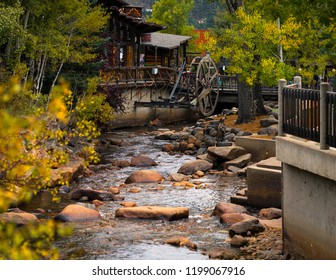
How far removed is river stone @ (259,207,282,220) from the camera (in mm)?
19672

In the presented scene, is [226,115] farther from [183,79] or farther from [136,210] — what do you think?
[136,210]

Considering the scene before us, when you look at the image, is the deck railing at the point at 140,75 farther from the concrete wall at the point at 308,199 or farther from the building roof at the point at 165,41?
the concrete wall at the point at 308,199

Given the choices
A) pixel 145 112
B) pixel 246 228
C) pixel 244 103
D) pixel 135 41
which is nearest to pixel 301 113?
pixel 246 228

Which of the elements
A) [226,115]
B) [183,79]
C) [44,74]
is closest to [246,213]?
[44,74]

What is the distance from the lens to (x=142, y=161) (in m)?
30.9

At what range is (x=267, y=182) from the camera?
69.5 ft

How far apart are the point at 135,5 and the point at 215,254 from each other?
164ft

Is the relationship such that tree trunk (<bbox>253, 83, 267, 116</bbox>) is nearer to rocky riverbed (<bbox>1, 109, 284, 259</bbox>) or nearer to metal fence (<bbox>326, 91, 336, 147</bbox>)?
rocky riverbed (<bbox>1, 109, 284, 259</bbox>)

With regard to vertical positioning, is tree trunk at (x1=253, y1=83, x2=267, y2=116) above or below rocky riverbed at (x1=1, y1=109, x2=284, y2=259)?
above

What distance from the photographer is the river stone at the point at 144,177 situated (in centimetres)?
2652

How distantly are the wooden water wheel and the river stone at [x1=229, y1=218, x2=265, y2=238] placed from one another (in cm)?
2929

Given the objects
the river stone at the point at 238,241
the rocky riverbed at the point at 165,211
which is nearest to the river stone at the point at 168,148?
the rocky riverbed at the point at 165,211

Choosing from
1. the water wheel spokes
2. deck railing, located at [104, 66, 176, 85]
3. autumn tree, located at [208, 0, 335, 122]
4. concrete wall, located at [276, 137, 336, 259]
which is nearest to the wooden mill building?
deck railing, located at [104, 66, 176, 85]

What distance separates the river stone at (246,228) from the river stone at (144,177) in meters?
8.65
